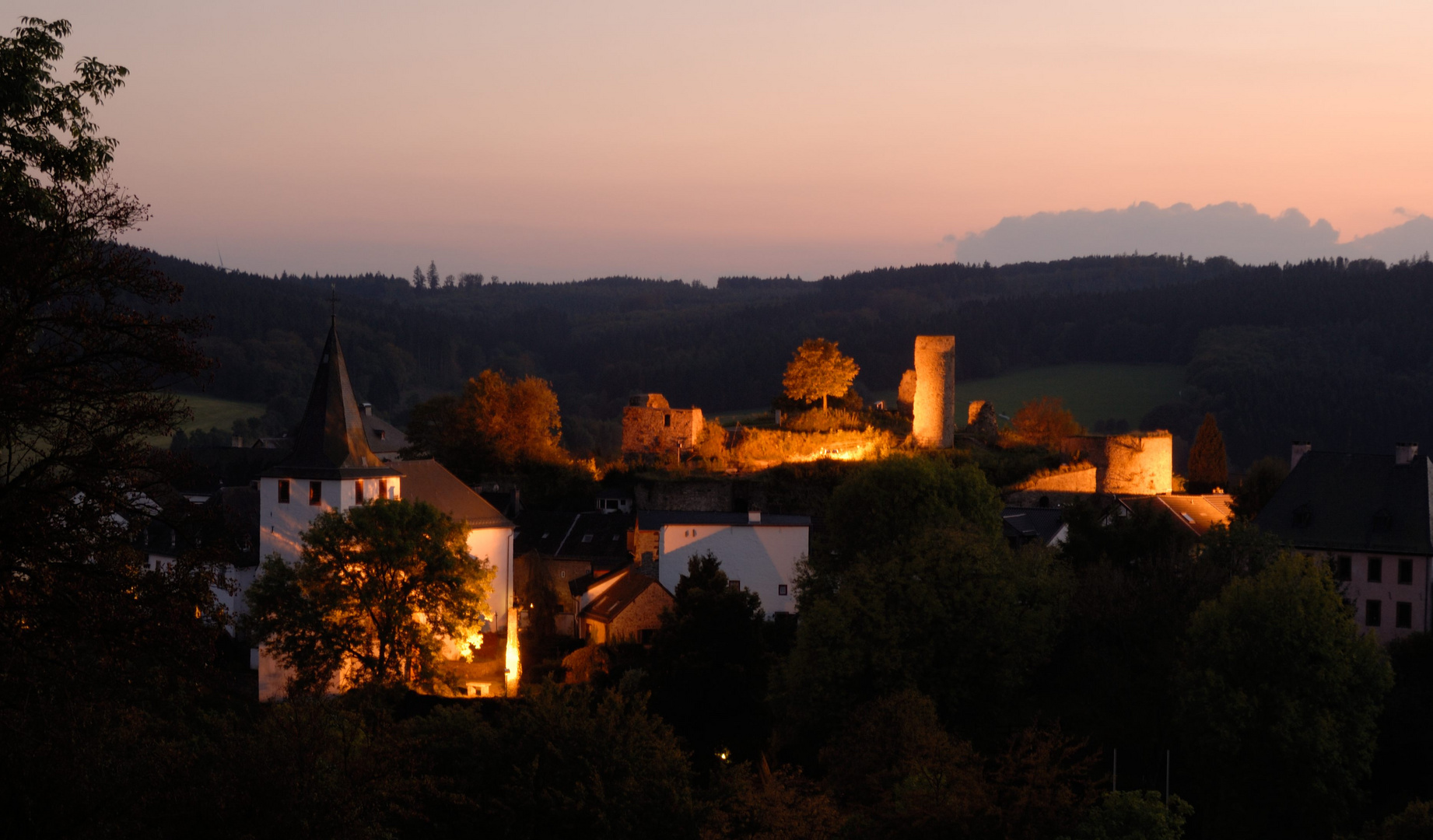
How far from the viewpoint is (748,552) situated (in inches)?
1791

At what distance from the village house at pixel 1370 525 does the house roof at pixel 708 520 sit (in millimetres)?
14313

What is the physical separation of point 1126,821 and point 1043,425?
161 feet

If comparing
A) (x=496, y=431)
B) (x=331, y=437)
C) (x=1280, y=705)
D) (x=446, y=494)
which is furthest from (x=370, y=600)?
(x=496, y=431)

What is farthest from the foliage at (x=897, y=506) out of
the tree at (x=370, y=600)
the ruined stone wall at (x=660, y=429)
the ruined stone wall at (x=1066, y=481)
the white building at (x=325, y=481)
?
the ruined stone wall at (x=660, y=429)

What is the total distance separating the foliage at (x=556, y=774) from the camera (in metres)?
22.1

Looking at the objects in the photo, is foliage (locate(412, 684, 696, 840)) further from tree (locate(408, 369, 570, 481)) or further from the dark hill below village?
the dark hill below village

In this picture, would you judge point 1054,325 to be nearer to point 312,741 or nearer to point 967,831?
point 967,831

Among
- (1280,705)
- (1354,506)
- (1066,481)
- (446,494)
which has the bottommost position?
(1280,705)

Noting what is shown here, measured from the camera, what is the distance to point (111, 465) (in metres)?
12.0

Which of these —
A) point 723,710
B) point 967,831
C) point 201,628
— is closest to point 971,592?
point 723,710

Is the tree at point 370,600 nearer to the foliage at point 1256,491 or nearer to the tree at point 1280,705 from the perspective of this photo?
the tree at point 1280,705

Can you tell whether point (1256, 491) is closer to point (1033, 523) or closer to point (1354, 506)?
point (1033, 523)

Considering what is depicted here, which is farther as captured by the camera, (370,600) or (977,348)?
(977,348)

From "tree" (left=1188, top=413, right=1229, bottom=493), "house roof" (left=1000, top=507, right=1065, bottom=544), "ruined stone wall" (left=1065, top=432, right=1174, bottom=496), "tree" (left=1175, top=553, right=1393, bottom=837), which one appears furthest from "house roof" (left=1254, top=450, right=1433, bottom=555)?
"tree" (left=1188, top=413, right=1229, bottom=493)
